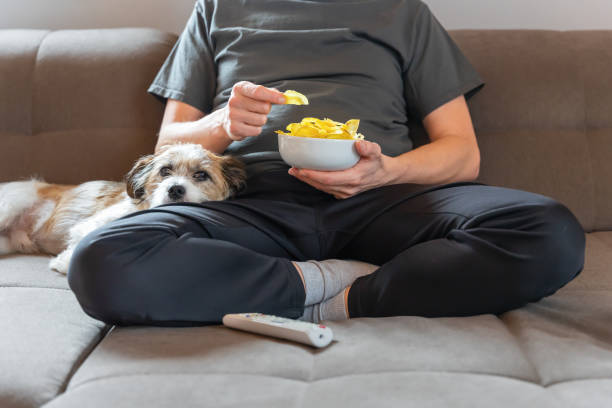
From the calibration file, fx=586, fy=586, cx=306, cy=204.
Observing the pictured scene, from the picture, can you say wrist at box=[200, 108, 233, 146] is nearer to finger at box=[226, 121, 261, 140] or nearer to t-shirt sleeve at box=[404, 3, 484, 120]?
finger at box=[226, 121, 261, 140]

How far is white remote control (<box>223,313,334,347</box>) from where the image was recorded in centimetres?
108

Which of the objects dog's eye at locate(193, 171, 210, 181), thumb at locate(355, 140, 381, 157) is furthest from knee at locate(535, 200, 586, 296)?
dog's eye at locate(193, 171, 210, 181)

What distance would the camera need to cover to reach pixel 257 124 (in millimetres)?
1520

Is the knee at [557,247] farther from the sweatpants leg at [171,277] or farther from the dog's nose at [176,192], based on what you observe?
the dog's nose at [176,192]

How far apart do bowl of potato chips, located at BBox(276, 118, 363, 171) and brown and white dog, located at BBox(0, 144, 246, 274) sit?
1.10 ft

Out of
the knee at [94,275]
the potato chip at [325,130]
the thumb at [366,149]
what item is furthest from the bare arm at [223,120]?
the knee at [94,275]

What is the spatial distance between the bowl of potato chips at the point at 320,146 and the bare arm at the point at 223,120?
121 millimetres

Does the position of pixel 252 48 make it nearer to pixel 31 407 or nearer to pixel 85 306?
pixel 85 306

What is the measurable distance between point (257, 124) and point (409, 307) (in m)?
0.62

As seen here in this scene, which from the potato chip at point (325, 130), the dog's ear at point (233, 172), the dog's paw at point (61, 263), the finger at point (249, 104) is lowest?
the dog's paw at point (61, 263)

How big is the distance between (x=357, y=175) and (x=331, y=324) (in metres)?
0.41

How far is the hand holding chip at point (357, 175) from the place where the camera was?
55.4 inches

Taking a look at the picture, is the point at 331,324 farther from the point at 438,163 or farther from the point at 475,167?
the point at 475,167

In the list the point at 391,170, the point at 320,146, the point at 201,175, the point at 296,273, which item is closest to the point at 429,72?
the point at 391,170
